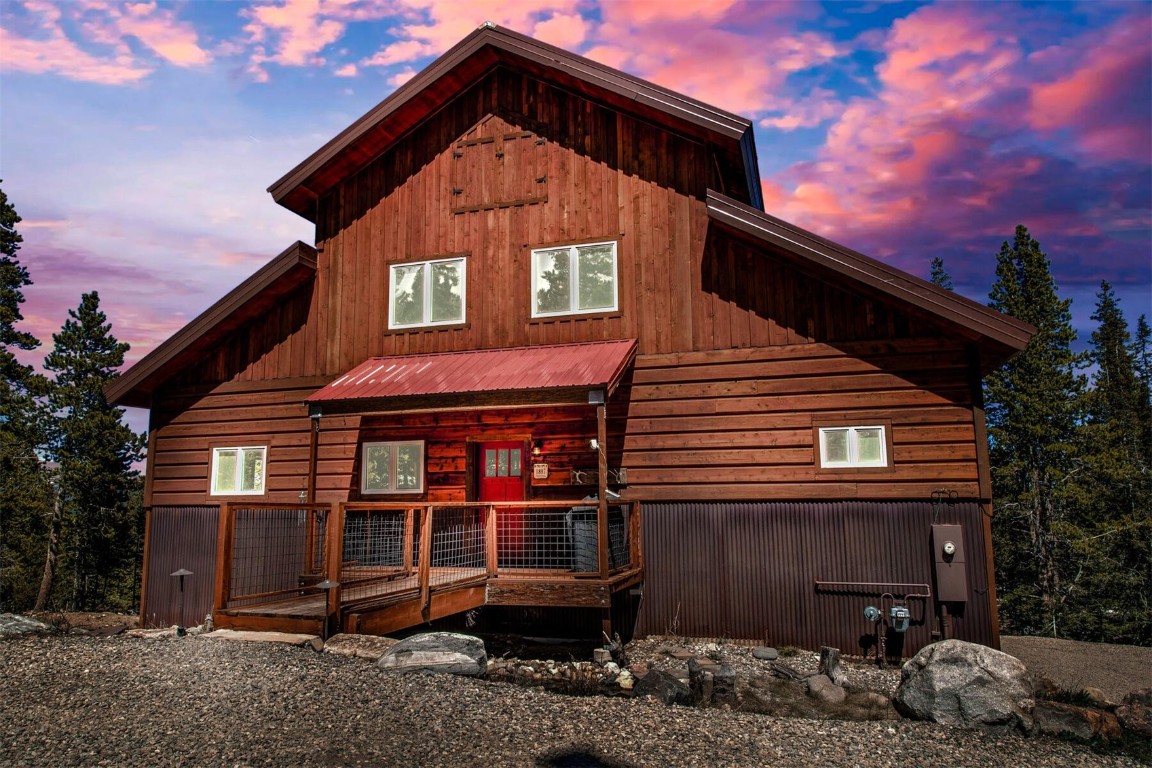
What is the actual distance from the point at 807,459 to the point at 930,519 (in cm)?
183

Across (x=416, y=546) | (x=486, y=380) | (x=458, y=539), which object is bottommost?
(x=416, y=546)

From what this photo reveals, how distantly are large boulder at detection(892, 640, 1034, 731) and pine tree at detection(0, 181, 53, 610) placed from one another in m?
31.5

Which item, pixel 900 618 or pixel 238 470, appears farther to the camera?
pixel 238 470

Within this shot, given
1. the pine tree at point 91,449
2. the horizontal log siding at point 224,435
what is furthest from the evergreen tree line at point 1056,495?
the pine tree at point 91,449

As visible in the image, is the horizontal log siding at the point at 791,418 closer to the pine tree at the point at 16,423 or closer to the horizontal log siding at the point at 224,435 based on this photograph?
the horizontal log siding at the point at 224,435

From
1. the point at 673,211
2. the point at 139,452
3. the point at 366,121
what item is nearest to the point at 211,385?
the point at 366,121

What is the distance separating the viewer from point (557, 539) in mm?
12078

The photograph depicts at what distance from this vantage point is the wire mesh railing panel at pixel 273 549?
41.0ft

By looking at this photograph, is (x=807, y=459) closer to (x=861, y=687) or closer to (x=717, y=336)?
(x=717, y=336)

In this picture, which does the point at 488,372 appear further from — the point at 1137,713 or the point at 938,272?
the point at 938,272

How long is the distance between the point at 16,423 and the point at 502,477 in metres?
24.9

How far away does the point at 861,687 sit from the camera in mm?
9297

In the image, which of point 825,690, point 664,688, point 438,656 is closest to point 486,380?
point 438,656

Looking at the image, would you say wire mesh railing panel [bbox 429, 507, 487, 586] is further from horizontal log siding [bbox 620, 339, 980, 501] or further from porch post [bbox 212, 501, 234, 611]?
porch post [bbox 212, 501, 234, 611]
